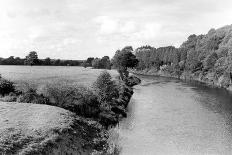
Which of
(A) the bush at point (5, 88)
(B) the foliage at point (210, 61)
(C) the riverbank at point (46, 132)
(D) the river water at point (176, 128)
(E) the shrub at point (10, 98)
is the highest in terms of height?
(B) the foliage at point (210, 61)

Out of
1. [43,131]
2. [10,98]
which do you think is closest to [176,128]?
[43,131]

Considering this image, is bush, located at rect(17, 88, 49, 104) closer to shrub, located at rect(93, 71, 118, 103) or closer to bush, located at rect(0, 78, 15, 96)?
bush, located at rect(0, 78, 15, 96)

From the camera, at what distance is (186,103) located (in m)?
78.2

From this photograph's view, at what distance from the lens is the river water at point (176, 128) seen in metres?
39.8

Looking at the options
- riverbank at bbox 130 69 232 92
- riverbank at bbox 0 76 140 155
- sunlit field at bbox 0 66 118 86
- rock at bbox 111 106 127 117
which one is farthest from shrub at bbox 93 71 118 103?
riverbank at bbox 130 69 232 92

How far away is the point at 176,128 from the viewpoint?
167 feet

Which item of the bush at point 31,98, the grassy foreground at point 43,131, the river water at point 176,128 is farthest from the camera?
the bush at point 31,98

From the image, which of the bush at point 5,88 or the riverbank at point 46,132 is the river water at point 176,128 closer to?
the riverbank at point 46,132

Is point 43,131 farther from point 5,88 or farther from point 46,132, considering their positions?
point 5,88

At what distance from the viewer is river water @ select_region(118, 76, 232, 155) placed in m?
39.8

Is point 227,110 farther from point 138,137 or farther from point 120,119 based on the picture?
point 138,137

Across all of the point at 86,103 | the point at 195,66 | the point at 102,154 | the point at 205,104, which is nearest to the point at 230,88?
the point at 205,104

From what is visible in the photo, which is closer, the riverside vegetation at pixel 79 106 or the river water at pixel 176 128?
the riverside vegetation at pixel 79 106

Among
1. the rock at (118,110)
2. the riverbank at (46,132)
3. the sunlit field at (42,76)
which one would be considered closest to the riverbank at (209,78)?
the sunlit field at (42,76)
